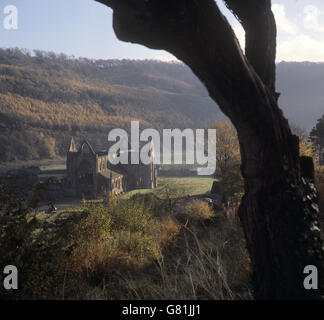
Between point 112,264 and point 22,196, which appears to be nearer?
point 22,196

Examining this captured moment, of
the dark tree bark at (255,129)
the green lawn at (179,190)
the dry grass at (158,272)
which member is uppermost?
the dark tree bark at (255,129)

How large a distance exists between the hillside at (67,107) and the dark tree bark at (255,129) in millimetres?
84476

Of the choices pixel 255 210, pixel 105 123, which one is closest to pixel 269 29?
pixel 255 210

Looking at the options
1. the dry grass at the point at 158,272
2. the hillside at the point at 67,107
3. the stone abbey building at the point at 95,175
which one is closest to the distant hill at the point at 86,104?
the hillside at the point at 67,107

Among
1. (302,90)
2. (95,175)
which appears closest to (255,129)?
(95,175)

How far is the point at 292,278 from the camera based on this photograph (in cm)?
277

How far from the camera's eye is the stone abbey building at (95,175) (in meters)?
52.5

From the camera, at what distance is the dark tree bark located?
2.36 m

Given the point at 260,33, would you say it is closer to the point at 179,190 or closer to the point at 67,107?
the point at 179,190

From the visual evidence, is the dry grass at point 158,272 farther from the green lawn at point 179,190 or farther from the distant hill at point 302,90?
the distant hill at point 302,90

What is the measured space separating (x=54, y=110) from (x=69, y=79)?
5787 centimetres
